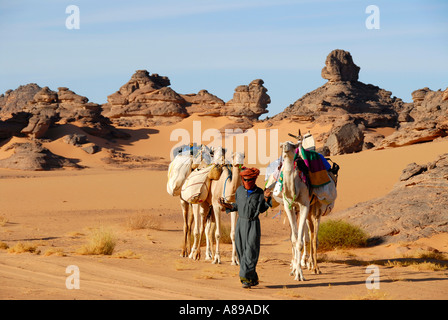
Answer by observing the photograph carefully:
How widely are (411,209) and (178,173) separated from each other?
6.75 metres

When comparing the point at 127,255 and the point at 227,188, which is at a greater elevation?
the point at 227,188

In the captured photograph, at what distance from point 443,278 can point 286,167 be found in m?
3.48

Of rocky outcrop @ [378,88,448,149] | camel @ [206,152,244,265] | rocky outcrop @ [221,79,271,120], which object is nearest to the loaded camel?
camel @ [206,152,244,265]

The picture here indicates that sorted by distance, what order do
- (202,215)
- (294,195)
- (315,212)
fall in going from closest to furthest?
(294,195)
(315,212)
(202,215)

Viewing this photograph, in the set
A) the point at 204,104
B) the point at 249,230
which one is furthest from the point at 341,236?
the point at 204,104

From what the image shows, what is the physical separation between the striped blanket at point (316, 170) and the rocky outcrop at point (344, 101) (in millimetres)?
45924

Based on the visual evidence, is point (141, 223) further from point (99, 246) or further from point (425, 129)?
point (425, 129)

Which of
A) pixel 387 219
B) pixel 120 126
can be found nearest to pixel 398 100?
pixel 120 126

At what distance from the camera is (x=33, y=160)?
4253cm

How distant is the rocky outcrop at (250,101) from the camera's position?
71188 millimetres

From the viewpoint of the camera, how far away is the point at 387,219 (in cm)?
1630

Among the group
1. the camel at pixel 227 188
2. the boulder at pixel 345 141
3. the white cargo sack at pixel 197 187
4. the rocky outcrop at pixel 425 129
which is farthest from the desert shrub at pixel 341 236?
the boulder at pixel 345 141

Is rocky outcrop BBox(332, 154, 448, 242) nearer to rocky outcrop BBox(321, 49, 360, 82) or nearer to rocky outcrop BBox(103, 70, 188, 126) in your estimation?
rocky outcrop BBox(103, 70, 188, 126)
